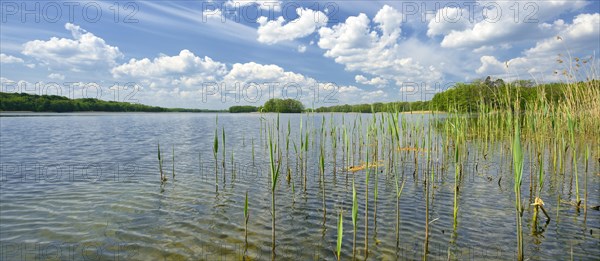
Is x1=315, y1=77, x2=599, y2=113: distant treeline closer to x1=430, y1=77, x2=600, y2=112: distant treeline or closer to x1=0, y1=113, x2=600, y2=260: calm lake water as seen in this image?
x1=430, y1=77, x2=600, y2=112: distant treeline

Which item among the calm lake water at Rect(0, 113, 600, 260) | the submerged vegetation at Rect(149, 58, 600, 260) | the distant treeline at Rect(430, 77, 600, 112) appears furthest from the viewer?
the distant treeline at Rect(430, 77, 600, 112)

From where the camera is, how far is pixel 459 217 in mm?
7062

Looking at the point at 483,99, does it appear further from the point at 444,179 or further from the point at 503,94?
the point at 444,179

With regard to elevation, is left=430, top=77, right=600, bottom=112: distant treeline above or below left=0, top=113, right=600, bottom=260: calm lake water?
above

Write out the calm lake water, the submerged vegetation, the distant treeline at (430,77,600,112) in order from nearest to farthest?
the submerged vegetation → the calm lake water → the distant treeline at (430,77,600,112)

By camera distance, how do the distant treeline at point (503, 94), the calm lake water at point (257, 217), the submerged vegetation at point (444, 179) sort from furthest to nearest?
the distant treeline at point (503, 94) < the calm lake water at point (257, 217) < the submerged vegetation at point (444, 179)

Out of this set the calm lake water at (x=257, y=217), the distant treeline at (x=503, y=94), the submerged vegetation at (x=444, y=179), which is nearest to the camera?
the submerged vegetation at (x=444, y=179)

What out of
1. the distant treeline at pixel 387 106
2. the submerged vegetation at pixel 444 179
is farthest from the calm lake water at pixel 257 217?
the distant treeline at pixel 387 106

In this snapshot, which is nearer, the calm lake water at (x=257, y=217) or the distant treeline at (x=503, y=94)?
the calm lake water at (x=257, y=217)

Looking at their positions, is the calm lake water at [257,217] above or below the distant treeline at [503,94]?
below

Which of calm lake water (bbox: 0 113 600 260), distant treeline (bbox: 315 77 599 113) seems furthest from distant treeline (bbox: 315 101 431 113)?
calm lake water (bbox: 0 113 600 260)

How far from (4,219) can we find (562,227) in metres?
12.3

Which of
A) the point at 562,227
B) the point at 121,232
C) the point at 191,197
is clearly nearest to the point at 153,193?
the point at 191,197

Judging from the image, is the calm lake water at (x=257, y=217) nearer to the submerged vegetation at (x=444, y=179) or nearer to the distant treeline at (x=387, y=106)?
the submerged vegetation at (x=444, y=179)
